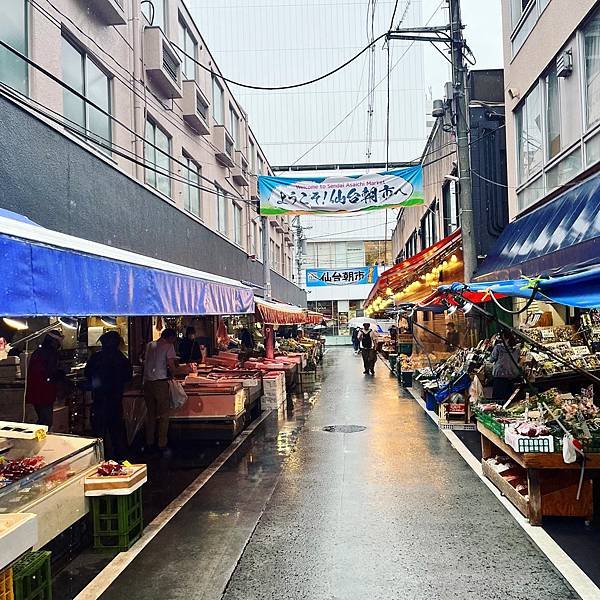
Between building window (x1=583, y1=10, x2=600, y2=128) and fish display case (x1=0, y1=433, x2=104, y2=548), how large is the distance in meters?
9.03

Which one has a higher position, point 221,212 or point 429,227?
point 221,212

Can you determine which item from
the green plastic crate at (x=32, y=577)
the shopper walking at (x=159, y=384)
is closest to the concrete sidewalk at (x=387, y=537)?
the green plastic crate at (x=32, y=577)

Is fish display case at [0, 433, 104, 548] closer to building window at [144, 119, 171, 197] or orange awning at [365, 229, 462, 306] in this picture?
building window at [144, 119, 171, 197]

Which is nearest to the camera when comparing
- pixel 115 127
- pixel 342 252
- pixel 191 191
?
pixel 115 127

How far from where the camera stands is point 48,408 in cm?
983

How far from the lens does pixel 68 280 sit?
4.23 m

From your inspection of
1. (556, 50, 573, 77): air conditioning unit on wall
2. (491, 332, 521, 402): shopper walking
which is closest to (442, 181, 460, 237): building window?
(556, 50, 573, 77): air conditioning unit on wall

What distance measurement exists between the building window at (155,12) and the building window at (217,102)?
5864 millimetres

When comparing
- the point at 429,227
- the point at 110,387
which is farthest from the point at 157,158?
the point at 429,227

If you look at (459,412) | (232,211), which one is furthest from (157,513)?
(232,211)

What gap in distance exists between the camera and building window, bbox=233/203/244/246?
25.2 metres

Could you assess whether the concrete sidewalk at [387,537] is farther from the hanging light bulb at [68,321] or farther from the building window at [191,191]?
the building window at [191,191]

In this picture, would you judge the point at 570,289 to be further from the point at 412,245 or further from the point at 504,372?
the point at 412,245

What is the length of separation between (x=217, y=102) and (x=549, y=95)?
527 inches
